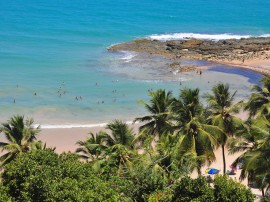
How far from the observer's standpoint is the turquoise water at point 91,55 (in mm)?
45875

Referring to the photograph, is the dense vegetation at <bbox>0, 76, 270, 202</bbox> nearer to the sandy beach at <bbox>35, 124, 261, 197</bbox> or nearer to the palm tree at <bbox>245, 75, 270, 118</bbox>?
the palm tree at <bbox>245, 75, 270, 118</bbox>

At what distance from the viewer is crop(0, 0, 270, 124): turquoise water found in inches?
1806

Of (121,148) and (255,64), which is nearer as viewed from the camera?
(121,148)

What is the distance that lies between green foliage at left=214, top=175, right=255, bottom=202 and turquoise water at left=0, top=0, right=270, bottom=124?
27415 millimetres

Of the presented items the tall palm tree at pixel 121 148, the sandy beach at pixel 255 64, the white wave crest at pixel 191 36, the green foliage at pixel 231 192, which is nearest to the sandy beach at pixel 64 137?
the tall palm tree at pixel 121 148

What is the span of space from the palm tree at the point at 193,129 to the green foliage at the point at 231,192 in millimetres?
7435

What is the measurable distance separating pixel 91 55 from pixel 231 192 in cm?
5366

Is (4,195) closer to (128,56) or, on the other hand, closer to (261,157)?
(261,157)

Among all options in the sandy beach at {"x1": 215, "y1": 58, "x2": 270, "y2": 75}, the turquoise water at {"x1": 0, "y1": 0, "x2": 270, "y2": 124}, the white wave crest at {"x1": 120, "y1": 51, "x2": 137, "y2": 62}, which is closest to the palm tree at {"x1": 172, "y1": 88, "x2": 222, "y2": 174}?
the turquoise water at {"x1": 0, "y1": 0, "x2": 270, "y2": 124}

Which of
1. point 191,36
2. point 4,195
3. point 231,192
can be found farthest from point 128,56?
point 231,192

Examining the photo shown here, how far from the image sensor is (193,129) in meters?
23.6

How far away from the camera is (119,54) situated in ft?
220

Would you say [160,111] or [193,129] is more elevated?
[160,111]

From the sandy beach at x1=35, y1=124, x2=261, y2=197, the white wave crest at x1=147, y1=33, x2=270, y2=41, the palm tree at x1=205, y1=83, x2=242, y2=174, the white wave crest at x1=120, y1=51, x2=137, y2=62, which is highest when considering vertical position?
the white wave crest at x1=147, y1=33, x2=270, y2=41
